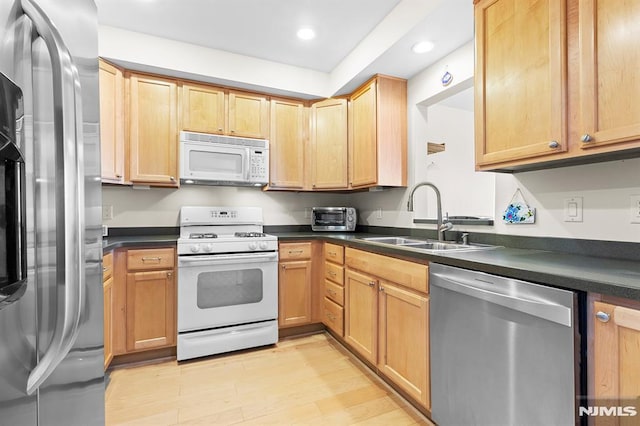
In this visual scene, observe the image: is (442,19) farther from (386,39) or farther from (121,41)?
(121,41)

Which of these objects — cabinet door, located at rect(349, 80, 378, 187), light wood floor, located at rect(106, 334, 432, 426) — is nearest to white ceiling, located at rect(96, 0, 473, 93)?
cabinet door, located at rect(349, 80, 378, 187)

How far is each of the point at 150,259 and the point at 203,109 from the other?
4.44ft

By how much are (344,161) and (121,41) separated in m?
2.04

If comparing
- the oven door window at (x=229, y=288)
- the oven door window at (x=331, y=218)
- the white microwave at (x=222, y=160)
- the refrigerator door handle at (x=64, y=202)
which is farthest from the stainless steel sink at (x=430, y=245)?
the refrigerator door handle at (x=64, y=202)

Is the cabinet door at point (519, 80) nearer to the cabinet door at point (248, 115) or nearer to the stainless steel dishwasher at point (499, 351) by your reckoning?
the stainless steel dishwasher at point (499, 351)

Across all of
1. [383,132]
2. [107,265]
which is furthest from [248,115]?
[107,265]

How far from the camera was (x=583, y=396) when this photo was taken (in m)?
0.98

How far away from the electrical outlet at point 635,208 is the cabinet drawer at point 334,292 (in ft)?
5.77

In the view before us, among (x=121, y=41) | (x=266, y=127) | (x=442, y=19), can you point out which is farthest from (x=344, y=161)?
(x=121, y=41)

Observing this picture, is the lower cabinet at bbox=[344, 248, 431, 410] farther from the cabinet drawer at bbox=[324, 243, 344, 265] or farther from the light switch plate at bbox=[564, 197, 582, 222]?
the light switch plate at bbox=[564, 197, 582, 222]

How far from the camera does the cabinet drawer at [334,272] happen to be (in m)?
2.53

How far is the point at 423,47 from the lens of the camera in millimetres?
2184

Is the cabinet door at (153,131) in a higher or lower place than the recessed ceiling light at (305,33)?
lower

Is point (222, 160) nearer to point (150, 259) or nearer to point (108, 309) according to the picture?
point (150, 259)
